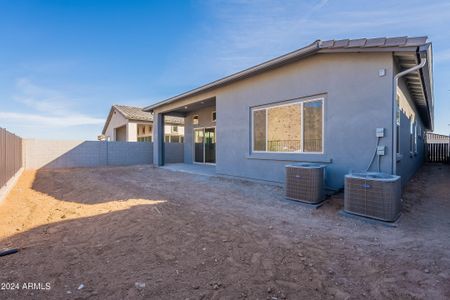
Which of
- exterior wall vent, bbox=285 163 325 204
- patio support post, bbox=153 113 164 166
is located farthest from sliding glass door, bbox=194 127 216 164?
exterior wall vent, bbox=285 163 325 204

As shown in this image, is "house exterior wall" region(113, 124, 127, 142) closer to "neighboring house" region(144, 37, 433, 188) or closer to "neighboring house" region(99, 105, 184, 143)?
"neighboring house" region(99, 105, 184, 143)

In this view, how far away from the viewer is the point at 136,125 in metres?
18.8

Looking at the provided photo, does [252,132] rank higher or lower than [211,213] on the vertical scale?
higher

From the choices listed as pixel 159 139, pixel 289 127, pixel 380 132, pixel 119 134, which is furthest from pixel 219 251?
pixel 119 134

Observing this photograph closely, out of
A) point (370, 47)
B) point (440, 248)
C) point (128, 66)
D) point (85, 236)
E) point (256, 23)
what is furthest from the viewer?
point (128, 66)

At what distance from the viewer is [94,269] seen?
2451 millimetres

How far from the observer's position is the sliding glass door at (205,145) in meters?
12.8

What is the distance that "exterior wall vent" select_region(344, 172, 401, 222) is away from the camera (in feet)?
12.8

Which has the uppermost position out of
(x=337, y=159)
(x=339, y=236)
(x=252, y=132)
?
(x=252, y=132)

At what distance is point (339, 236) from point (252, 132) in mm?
4863

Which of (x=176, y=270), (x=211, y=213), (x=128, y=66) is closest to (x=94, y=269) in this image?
(x=176, y=270)

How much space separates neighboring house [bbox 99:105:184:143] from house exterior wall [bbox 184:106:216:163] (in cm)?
494

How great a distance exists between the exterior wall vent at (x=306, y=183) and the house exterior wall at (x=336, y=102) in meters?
0.80

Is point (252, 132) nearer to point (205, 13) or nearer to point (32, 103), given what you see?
point (205, 13)
